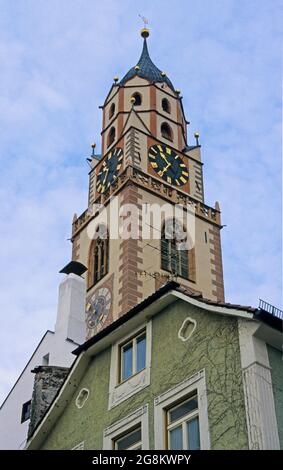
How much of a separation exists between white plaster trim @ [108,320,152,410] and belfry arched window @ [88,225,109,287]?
23697 millimetres

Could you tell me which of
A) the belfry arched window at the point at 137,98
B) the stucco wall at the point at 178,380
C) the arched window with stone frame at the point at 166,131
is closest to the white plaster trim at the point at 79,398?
the stucco wall at the point at 178,380

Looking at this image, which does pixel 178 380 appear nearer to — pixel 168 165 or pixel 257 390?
pixel 257 390

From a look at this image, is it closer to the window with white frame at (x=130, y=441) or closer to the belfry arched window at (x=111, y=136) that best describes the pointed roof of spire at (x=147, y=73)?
the belfry arched window at (x=111, y=136)

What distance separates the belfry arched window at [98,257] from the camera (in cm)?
3947

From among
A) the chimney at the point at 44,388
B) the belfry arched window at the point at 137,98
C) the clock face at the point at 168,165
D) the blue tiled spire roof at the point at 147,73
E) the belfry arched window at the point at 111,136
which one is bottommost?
the chimney at the point at 44,388

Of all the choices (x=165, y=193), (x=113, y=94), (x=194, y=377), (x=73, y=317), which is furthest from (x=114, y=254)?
(x=194, y=377)

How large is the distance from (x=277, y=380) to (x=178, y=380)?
1.61 metres

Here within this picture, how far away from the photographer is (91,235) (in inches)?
1665

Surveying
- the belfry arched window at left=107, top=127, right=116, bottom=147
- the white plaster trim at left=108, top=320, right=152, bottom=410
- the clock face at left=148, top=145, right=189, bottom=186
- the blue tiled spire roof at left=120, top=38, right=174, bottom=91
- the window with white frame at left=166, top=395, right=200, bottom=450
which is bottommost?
the window with white frame at left=166, top=395, right=200, bottom=450

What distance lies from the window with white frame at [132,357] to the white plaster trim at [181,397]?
3.57 ft

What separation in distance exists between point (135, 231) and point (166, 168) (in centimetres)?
665

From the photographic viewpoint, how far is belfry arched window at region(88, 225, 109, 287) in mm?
39469

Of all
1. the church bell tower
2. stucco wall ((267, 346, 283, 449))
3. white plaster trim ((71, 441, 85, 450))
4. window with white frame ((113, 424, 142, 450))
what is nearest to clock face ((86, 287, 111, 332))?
the church bell tower

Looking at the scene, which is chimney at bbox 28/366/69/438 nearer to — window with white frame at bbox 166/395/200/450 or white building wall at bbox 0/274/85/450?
white building wall at bbox 0/274/85/450
